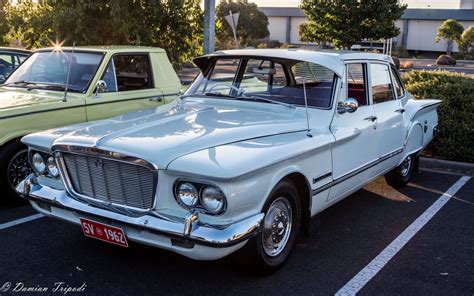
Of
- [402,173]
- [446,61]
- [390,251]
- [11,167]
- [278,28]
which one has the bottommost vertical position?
[446,61]

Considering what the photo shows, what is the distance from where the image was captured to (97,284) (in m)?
3.64

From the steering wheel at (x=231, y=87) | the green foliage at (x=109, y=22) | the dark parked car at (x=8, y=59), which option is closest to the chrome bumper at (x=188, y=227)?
the steering wheel at (x=231, y=87)

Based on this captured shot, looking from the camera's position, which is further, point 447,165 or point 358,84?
point 447,165

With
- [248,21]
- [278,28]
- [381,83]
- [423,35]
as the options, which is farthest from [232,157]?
[278,28]

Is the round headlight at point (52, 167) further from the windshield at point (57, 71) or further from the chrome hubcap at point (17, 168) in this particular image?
the windshield at point (57, 71)

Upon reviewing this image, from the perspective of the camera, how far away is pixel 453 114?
305 inches

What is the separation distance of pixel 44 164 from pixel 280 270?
210 centimetres

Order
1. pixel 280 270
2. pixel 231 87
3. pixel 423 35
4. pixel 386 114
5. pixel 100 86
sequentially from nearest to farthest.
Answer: pixel 280 270
pixel 231 87
pixel 386 114
pixel 100 86
pixel 423 35

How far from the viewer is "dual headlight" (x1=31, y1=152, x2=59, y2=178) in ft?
13.0

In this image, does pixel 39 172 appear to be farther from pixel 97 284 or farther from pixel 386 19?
pixel 386 19

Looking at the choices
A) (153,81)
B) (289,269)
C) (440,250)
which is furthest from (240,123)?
(153,81)

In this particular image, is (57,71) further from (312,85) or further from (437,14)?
(437,14)

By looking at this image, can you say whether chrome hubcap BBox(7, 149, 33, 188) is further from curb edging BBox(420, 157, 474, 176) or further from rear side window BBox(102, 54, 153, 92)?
curb edging BBox(420, 157, 474, 176)

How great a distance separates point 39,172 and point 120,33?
621cm
